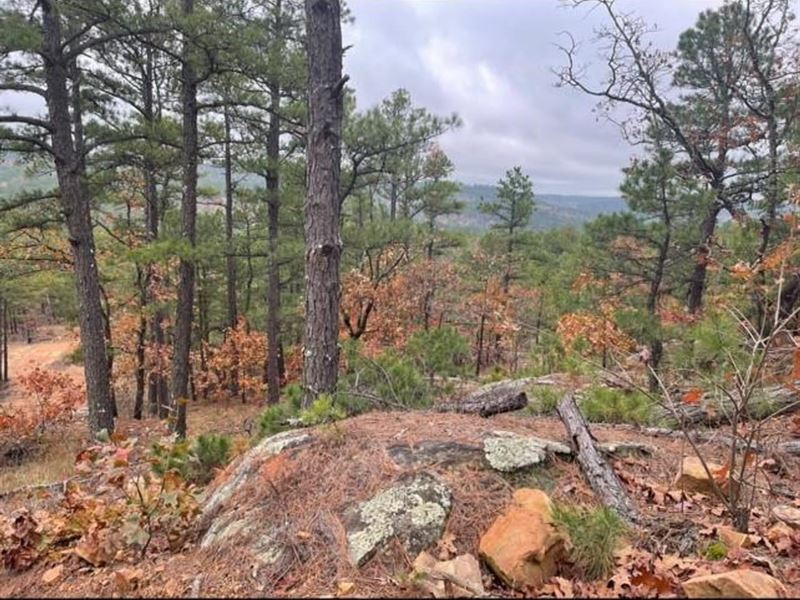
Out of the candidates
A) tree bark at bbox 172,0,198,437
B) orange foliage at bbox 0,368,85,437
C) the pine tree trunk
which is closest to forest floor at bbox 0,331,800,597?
tree bark at bbox 172,0,198,437

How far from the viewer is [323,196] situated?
4.29 metres

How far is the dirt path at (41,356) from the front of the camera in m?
24.4

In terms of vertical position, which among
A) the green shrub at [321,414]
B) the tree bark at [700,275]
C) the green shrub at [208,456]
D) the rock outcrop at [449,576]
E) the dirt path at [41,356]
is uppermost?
the tree bark at [700,275]

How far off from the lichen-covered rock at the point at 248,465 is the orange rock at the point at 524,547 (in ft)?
4.55

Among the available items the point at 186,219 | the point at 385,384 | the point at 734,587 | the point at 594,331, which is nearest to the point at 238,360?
the point at 186,219

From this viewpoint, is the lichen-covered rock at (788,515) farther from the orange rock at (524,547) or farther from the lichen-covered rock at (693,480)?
the orange rock at (524,547)

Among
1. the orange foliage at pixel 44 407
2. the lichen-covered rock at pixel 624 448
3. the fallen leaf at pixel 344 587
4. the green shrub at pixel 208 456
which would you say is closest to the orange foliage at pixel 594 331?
the lichen-covered rock at pixel 624 448

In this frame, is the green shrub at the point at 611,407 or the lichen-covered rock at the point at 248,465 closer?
the lichen-covered rock at the point at 248,465

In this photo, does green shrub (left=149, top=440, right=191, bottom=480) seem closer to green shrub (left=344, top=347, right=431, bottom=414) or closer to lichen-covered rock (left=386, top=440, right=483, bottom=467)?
lichen-covered rock (left=386, top=440, right=483, bottom=467)

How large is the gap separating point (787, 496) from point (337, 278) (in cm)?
348

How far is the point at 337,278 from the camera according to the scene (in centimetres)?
444

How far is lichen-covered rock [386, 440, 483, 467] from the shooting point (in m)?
2.73

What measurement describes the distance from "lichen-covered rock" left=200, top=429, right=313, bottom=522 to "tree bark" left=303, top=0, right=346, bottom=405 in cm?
119

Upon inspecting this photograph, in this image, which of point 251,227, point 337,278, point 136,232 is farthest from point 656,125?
point 136,232
